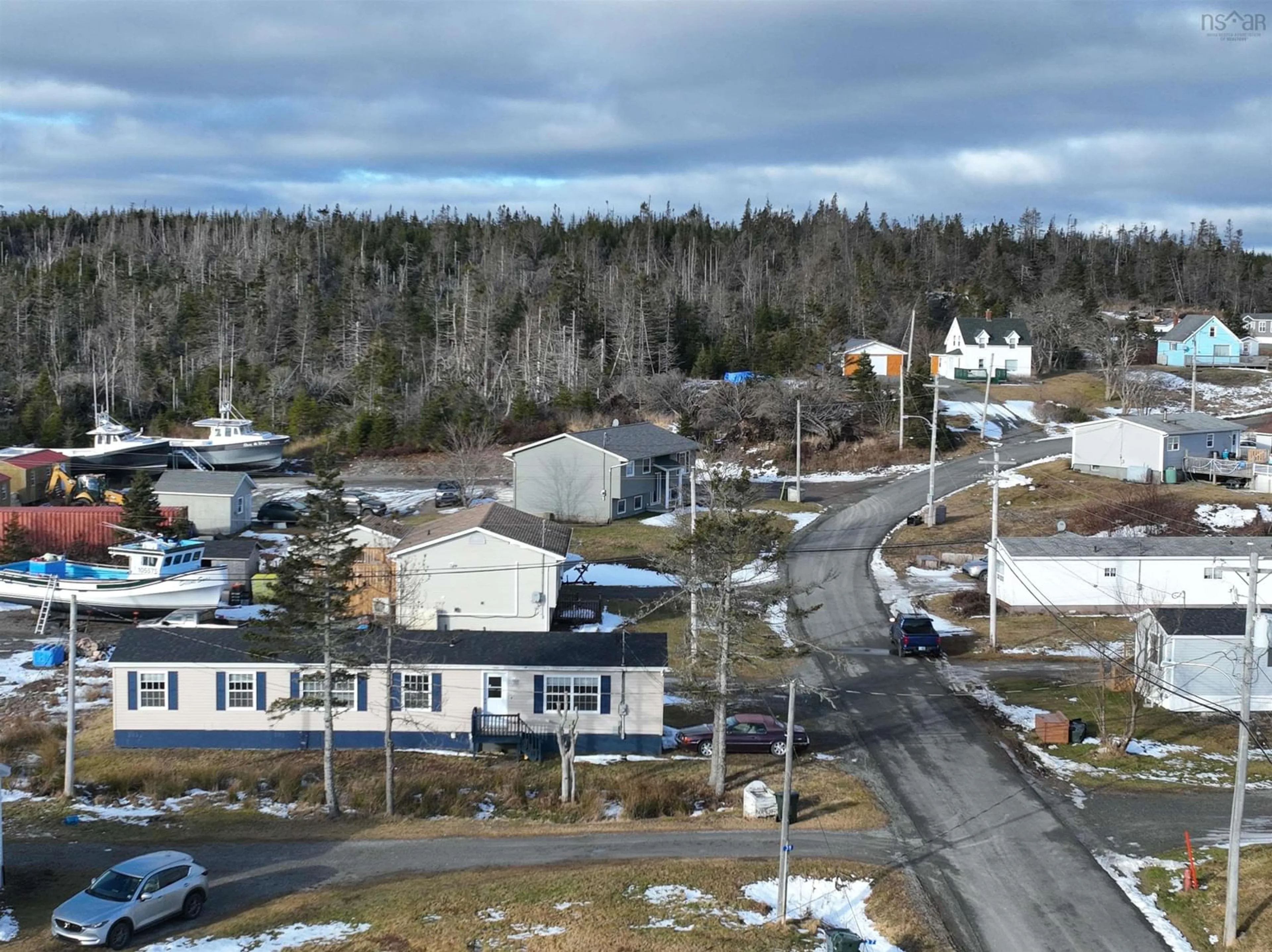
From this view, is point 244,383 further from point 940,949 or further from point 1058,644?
point 940,949

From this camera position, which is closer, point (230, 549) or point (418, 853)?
point (418, 853)

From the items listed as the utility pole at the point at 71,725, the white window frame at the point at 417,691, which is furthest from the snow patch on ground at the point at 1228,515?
the utility pole at the point at 71,725

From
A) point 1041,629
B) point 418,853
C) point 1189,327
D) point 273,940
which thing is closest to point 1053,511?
point 1041,629

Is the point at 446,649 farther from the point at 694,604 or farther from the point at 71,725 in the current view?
the point at 71,725

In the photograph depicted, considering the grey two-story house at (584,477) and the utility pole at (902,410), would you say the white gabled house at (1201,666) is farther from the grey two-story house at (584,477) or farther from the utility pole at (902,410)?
the utility pole at (902,410)

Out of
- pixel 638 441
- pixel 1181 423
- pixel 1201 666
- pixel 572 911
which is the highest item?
pixel 1181 423

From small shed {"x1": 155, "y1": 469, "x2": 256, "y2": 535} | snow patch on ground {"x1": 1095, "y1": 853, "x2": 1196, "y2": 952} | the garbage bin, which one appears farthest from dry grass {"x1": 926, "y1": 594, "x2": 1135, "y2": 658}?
small shed {"x1": 155, "y1": 469, "x2": 256, "y2": 535}

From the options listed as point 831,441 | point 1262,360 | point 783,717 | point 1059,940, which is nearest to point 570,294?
point 831,441
